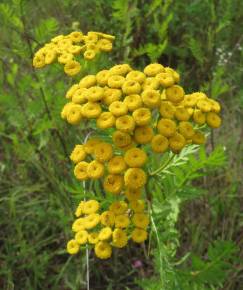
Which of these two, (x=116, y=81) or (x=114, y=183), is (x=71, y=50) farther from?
(x=114, y=183)

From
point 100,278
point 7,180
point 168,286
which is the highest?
point 168,286

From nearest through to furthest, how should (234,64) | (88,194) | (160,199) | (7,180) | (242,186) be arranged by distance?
(88,194), (160,199), (242,186), (7,180), (234,64)

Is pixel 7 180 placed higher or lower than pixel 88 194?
lower

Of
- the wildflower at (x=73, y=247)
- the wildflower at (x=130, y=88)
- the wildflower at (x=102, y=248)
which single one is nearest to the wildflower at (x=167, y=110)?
the wildflower at (x=130, y=88)

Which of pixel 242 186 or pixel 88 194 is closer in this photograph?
pixel 88 194

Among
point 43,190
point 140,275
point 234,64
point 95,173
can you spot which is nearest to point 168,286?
point 95,173

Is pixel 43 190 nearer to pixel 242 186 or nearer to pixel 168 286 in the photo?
pixel 242 186

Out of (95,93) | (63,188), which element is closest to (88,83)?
(95,93)

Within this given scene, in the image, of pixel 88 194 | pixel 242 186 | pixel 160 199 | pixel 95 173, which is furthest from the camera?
pixel 242 186
